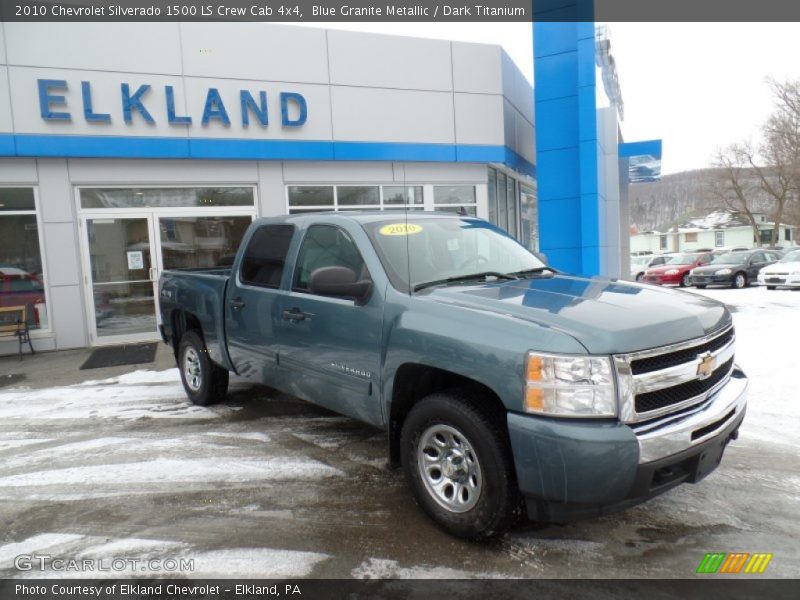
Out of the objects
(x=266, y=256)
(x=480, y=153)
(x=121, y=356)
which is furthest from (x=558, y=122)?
(x=121, y=356)

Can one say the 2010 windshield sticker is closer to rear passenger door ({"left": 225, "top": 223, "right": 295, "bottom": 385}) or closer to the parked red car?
rear passenger door ({"left": 225, "top": 223, "right": 295, "bottom": 385})

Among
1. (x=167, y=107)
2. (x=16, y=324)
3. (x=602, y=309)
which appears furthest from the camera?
(x=167, y=107)

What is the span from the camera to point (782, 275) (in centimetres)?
1759

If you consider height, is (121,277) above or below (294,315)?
above

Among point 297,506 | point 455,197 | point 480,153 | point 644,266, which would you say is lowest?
point 297,506

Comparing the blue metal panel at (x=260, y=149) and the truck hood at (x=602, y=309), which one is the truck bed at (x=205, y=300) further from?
the blue metal panel at (x=260, y=149)

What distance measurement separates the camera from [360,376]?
3.87 meters

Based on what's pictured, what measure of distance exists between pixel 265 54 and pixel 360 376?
986cm

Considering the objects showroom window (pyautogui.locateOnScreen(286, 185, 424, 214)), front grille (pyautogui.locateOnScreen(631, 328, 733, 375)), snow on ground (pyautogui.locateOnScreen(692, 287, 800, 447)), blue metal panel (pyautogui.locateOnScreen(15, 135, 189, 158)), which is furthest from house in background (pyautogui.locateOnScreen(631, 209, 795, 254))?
front grille (pyautogui.locateOnScreen(631, 328, 733, 375))

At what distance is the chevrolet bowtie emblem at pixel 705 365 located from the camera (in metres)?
3.15

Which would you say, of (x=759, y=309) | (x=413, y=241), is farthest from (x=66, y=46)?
(x=759, y=309)

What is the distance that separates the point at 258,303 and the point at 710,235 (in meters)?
91.3

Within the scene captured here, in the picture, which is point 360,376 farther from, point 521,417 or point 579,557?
point 579,557

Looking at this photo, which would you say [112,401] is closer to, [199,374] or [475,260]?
[199,374]
